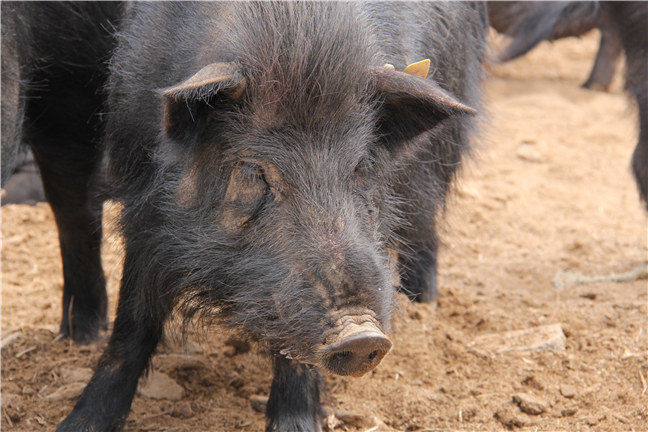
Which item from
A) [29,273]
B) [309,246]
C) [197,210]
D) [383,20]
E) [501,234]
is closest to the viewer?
[309,246]

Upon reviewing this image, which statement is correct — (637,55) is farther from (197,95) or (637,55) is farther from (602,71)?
(602,71)

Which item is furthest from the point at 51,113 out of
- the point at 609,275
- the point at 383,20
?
the point at 609,275

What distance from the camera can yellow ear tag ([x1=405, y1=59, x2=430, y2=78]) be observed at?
3068 millimetres

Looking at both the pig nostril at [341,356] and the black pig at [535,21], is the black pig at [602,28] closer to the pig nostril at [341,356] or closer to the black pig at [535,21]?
the black pig at [535,21]

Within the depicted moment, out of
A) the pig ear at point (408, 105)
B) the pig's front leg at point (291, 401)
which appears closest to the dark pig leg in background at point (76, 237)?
the pig's front leg at point (291, 401)

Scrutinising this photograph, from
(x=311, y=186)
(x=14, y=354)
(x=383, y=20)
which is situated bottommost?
(x=14, y=354)

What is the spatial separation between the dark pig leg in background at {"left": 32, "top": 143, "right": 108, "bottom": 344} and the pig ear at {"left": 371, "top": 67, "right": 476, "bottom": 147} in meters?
1.91

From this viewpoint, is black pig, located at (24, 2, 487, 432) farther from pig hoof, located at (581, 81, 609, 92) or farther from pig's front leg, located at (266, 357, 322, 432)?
pig hoof, located at (581, 81, 609, 92)

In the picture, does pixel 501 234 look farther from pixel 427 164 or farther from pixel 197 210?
pixel 197 210

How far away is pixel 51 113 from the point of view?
163 inches

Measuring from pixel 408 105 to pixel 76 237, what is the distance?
7.49 ft

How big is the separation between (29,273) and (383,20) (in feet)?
9.85

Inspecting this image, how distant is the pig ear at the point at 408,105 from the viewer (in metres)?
2.93

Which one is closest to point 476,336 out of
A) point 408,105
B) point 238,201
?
point 408,105
